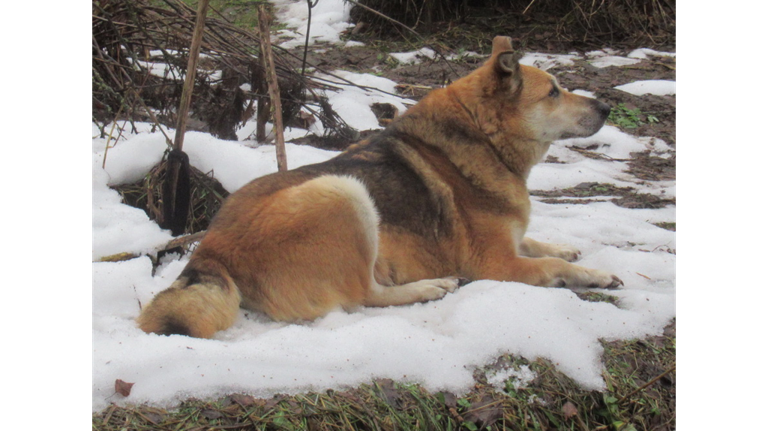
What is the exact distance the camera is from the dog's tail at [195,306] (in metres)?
2.58

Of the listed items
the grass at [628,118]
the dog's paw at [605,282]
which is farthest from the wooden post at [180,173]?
the grass at [628,118]

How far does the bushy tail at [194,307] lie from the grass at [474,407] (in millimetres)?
497

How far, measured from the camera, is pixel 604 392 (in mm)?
2570

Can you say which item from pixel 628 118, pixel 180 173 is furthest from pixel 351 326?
pixel 628 118

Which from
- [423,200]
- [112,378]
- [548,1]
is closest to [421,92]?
[548,1]

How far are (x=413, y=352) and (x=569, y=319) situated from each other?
2.84 feet

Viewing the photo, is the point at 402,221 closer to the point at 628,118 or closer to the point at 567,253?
the point at 567,253

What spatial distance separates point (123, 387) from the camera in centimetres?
215

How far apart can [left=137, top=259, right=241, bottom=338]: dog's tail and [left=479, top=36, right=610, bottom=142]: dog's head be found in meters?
2.01

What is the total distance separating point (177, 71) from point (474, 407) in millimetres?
4316

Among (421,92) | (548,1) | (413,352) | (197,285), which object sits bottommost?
(413,352)

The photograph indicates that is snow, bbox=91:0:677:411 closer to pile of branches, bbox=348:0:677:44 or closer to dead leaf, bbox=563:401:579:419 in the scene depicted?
dead leaf, bbox=563:401:579:419

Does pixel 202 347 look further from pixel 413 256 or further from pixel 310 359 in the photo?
pixel 413 256

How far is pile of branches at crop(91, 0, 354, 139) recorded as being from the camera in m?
4.97
